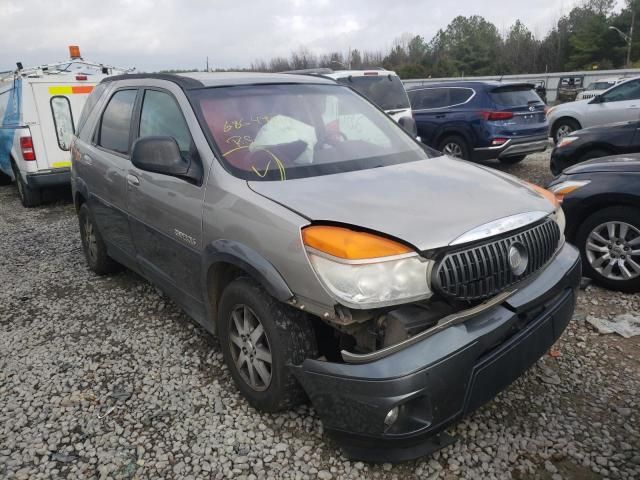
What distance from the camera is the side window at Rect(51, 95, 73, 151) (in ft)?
26.2

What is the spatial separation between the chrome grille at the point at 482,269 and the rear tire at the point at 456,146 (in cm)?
702

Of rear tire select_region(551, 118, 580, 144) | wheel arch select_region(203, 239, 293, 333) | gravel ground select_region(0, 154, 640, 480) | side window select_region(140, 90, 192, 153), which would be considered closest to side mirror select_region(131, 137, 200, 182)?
side window select_region(140, 90, 192, 153)

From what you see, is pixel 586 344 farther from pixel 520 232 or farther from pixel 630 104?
pixel 630 104

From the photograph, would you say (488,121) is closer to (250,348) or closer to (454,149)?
(454,149)

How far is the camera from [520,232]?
236 cm

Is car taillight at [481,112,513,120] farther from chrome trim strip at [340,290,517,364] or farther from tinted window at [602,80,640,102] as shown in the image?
chrome trim strip at [340,290,517,364]

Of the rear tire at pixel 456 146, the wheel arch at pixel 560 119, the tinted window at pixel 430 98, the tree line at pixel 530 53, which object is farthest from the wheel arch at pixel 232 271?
the tree line at pixel 530 53

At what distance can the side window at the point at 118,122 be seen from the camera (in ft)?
12.6

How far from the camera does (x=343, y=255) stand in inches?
81.2

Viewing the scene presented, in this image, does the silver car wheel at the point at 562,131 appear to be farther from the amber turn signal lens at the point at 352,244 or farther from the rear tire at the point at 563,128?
the amber turn signal lens at the point at 352,244

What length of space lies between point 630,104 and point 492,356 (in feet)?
31.6

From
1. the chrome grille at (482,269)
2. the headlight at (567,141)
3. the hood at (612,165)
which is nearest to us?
the chrome grille at (482,269)

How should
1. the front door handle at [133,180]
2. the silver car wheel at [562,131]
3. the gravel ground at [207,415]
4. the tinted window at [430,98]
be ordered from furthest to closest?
the silver car wheel at [562,131] < the tinted window at [430,98] < the front door handle at [133,180] < the gravel ground at [207,415]

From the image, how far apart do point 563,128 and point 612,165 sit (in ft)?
26.5
